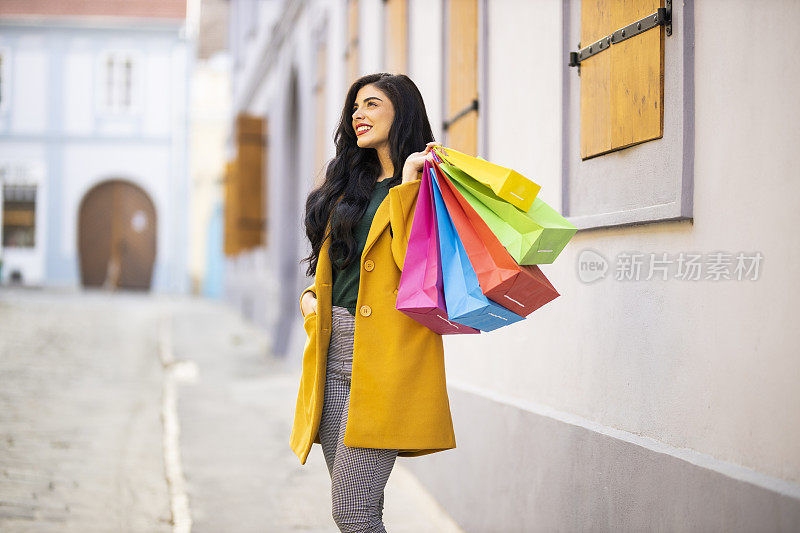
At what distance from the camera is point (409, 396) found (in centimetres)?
276

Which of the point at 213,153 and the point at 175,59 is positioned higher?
the point at 175,59

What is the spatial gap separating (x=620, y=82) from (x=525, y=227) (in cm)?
116

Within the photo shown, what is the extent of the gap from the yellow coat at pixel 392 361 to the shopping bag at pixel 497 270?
0.79 ft

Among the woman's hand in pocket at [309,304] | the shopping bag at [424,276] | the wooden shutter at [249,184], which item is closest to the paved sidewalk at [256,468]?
the woman's hand in pocket at [309,304]

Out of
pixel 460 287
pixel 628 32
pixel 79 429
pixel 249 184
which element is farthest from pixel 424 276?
pixel 249 184

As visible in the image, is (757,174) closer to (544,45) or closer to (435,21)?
(544,45)

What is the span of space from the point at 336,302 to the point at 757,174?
1317mm

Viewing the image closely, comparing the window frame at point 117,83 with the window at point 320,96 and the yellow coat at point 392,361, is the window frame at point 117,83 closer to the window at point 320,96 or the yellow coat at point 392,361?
the window at point 320,96

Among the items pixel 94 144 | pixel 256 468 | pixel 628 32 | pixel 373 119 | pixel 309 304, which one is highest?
pixel 94 144

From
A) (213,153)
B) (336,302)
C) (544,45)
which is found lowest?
(336,302)

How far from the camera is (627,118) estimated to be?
3.31m

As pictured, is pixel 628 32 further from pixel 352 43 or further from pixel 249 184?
pixel 249 184

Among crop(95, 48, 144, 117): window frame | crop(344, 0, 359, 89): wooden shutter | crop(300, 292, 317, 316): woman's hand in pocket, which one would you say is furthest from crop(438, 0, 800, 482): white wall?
crop(95, 48, 144, 117): window frame

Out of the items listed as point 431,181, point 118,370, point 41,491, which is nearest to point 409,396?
point 431,181
